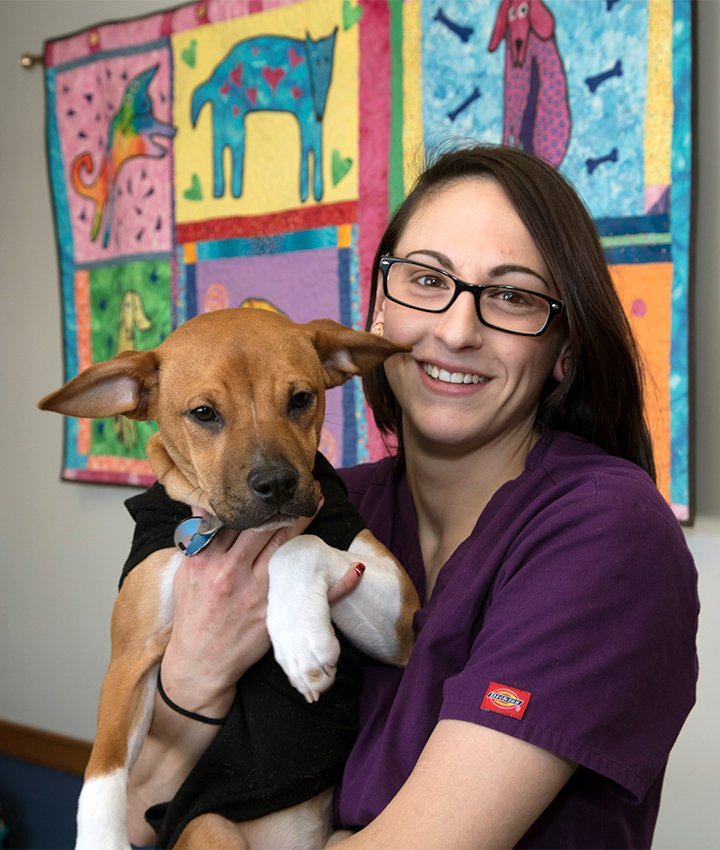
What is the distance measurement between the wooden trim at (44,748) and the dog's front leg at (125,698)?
2.31 m

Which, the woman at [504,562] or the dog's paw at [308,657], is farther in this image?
the dog's paw at [308,657]

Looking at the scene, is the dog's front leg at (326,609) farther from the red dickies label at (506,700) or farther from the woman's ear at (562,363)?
the woman's ear at (562,363)

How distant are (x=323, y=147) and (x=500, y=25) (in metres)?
0.75

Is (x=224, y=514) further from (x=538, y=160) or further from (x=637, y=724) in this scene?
(x=538, y=160)

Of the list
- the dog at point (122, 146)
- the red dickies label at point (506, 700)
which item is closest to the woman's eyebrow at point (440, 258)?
the red dickies label at point (506, 700)

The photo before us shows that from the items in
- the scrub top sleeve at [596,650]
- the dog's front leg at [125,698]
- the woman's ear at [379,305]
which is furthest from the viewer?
the woman's ear at [379,305]

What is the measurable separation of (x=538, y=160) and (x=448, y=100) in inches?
44.2

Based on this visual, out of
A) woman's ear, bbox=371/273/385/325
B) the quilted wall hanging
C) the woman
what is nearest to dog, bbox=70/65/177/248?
the quilted wall hanging

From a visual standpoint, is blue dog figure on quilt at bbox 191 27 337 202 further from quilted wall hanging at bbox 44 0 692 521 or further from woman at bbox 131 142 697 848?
woman at bbox 131 142 697 848

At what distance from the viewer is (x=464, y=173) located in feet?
4.91

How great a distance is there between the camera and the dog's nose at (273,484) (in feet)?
4.13

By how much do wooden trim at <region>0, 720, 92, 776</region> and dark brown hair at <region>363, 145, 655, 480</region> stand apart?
2.93m

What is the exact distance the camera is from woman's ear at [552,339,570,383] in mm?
1501

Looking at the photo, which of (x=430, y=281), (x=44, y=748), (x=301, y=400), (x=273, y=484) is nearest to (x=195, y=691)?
(x=273, y=484)
